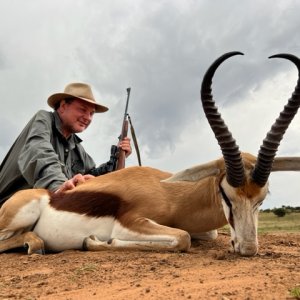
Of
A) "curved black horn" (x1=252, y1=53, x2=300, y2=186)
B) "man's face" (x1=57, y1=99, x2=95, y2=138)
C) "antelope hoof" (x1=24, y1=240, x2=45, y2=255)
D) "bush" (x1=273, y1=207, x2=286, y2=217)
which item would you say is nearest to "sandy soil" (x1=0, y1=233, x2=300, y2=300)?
"antelope hoof" (x1=24, y1=240, x2=45, y2=255)

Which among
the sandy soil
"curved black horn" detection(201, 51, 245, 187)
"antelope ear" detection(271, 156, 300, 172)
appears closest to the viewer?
the sandy soil

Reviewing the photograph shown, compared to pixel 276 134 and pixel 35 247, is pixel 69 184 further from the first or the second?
pixel 276 134

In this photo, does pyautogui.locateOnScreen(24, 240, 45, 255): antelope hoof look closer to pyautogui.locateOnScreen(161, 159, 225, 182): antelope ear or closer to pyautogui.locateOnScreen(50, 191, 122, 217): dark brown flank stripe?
pyautogui.locateOnScreen(50, 191, 122, 217): dark brown flank stripe

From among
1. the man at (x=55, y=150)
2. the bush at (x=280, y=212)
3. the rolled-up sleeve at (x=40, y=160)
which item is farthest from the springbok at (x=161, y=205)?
the bush at (x=280, y=212)

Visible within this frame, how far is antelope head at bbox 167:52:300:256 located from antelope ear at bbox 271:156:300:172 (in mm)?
528

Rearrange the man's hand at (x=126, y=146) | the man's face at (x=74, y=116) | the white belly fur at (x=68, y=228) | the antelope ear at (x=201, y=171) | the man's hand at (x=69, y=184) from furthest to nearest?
the man's hand at (x=126, y=146)
the man's face at (x=74, y=116)
the man's hand at (x=69, y=184)
the white belly fur at (x=68, y=228)
the antelope ear at (x=201, y=171)

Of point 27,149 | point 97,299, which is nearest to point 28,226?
point 27,149

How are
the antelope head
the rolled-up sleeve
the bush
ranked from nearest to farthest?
1. the antelope head
2. the rolled-up sleeve
3. the bush

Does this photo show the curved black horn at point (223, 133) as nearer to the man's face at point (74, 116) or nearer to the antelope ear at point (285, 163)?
the antelope ear at point (285, 163)

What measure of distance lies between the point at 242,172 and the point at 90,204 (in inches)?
85.4

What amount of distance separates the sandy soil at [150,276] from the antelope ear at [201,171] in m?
0.90

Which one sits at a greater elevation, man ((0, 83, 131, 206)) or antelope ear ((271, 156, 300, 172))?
man ((0, 83, 131, 206))

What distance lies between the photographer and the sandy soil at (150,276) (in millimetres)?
3508

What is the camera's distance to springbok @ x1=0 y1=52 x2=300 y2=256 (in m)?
5.47
